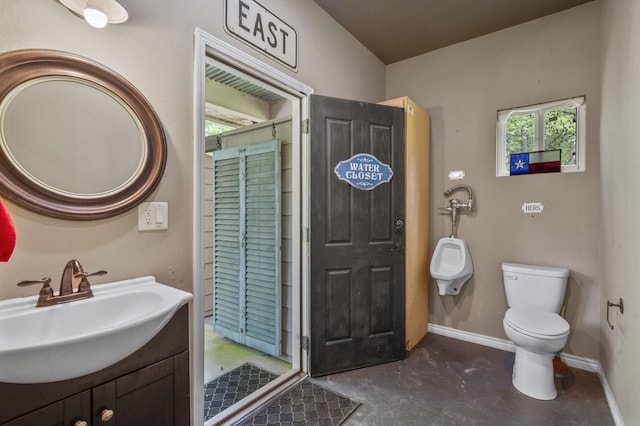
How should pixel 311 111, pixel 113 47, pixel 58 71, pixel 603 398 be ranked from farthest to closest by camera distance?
pixel 311 111, pixel 603 398, pixel 113 47, pixel 58 71

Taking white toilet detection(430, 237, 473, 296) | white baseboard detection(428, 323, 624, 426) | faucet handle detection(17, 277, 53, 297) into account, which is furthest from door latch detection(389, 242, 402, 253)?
faucet handle detection(17, 277, 53, 297)

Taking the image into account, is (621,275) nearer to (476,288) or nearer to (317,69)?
(476,288)

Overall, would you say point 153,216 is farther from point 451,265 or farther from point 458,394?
point 451,265

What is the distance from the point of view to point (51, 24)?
107cm

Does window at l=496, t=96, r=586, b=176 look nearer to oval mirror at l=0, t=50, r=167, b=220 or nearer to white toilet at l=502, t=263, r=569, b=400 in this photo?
white toilet at l=502, t=263, r=569, b=400

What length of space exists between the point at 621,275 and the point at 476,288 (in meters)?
1.13

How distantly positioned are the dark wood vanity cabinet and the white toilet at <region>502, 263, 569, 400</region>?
1916 mm

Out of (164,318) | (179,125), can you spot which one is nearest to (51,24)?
(179,125)

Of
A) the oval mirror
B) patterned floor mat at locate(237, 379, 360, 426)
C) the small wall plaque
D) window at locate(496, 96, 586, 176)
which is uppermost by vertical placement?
window at locate(496, 96, 586, 176)

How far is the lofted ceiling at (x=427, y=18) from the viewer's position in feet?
A: 7.32

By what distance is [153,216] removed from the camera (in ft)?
4.42

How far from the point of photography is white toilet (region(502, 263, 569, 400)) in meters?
1.82

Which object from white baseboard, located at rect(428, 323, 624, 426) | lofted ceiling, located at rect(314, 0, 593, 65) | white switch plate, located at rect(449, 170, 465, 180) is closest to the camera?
white baseboard, located at rect(428, 323, 624, 426)

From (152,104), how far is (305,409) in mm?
1822
